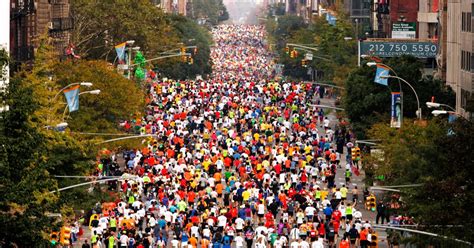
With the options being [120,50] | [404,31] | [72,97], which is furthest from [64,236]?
[404,31]

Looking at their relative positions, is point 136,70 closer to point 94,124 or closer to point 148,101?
point 148,101

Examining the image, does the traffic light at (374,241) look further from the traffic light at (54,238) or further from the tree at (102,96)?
the tree at (102,96)

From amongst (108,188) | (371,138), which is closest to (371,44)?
(371,138)

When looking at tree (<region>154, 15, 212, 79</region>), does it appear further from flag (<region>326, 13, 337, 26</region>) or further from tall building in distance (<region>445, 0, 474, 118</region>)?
tall building in distance (<region>445, 0, 474, 118</region>)

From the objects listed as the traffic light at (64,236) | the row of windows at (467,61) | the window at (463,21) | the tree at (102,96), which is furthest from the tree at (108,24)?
the traffic light at (64,236)

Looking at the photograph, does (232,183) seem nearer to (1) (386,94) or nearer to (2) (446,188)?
(1) (386,94)

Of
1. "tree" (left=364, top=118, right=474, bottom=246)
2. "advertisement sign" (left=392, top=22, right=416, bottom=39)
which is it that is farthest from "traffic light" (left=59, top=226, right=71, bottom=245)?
"advertisement sign" (left=392, top=22, right=416, bottom=39)

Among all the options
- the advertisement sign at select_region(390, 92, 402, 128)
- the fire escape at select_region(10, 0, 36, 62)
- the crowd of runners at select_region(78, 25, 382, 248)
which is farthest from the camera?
the fire escape at select_region(10, 0, 36, 62)
